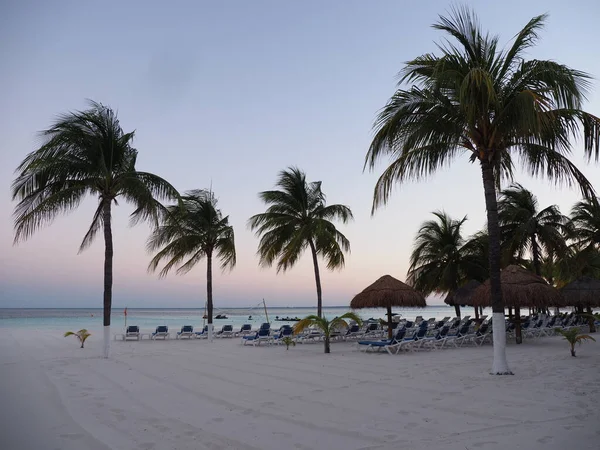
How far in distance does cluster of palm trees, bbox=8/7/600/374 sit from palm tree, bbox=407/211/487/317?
331 centimetres

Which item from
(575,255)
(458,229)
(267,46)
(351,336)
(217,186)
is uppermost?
(267,46)

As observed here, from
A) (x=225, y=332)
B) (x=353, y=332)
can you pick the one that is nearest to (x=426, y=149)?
(x=353, y=332)

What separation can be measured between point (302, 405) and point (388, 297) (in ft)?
33.4

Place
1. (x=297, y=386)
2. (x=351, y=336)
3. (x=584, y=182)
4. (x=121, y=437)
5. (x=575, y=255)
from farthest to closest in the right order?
1. (x=575, y=255)
2. (x=351, y=336)
3. (x=584, y=182)
4. (x=297, y=386)
5. (x=121, y=437)

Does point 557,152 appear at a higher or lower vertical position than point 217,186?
lower

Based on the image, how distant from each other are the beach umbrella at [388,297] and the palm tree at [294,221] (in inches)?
113

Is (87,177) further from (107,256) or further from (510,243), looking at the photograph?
(510,243)

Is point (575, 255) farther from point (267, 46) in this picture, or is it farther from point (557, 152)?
point (267, 46)

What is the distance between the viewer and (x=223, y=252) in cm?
2081

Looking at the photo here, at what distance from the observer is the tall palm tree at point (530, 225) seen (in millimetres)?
19125

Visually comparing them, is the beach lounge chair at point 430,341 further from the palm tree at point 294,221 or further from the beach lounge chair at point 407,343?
the palm tree at point 294,221

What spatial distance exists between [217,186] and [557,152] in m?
13.9

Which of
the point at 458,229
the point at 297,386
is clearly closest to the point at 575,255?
the point at 458,229

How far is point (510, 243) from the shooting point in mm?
20172
